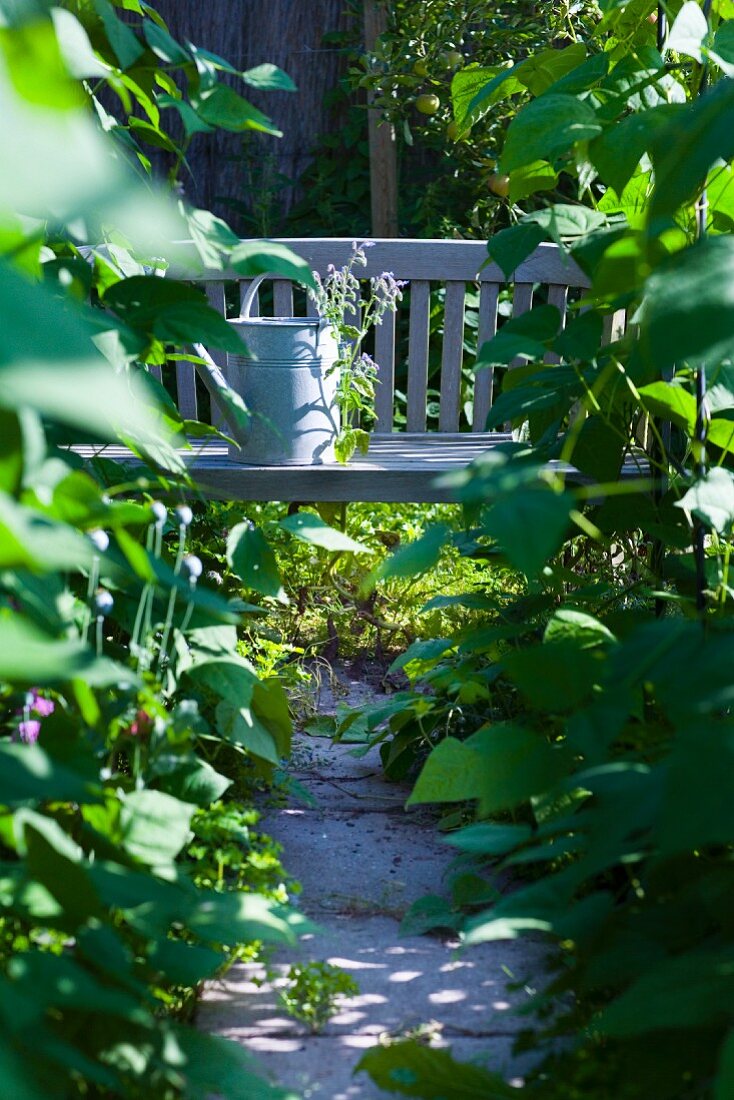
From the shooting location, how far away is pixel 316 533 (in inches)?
62.0

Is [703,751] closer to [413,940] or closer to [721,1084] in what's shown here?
[721,1084]

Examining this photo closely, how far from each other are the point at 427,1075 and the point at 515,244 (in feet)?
4.06

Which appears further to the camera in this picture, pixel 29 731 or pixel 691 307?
pixel 29 731

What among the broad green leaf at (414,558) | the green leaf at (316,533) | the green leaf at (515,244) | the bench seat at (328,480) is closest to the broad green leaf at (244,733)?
the green leaf at (316,533)

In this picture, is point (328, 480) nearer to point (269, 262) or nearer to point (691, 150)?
point (269, 262)

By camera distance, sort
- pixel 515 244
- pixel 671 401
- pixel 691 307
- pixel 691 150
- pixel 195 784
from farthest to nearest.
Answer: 1. pixel 515 244
2. pixel 671 401
3. pixel 195 784
4. pixel 691 150
5. pixel 691 307

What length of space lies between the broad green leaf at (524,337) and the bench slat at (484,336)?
136 centimetres

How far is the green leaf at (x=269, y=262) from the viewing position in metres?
1.39

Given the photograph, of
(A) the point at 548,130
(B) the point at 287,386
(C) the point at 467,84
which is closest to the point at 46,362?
(A) the point at 548,130

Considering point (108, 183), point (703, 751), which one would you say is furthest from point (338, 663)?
point (108, 183)

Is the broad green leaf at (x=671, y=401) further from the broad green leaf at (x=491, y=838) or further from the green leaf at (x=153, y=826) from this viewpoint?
the green leaf at (x=153, y=826)

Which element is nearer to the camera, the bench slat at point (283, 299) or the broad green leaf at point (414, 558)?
the broad green leaf at point (414, 558)

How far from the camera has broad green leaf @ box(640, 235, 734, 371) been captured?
0.93 m

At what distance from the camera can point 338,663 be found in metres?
3.03
